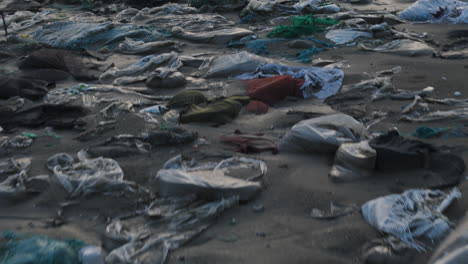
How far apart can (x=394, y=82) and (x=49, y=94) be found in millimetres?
3742

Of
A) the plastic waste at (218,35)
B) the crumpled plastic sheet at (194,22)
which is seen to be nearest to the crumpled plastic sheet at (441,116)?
the plastic waste at (218,35)

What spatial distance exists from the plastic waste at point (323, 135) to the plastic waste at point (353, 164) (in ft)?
0.74

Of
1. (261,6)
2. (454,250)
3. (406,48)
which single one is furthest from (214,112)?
(261,6)

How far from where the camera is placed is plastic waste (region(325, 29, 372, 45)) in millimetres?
6902

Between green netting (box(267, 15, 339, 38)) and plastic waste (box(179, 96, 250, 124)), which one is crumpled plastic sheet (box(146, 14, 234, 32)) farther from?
plastic waste (box(179, 96, 250, 124))

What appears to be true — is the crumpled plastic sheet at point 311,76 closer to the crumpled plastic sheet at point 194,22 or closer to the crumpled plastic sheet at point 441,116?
the crumpled plastic sheet at point 441,116

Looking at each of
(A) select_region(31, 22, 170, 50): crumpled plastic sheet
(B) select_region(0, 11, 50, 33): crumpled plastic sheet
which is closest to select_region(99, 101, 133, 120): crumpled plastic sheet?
(A) select_region(31, 22, 170, 50): crumpled plastic sheet

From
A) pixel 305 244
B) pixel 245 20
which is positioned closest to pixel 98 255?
pixel 305 244

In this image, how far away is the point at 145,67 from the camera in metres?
6.20

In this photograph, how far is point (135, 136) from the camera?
4.01m

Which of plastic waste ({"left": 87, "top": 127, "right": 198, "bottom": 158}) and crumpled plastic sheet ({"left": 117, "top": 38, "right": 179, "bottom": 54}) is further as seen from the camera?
crumpled plastic sheet ({"left": 117, "top": 38, "right": 179, "bottom": 54})

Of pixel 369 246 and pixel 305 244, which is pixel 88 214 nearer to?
pixel 305 244

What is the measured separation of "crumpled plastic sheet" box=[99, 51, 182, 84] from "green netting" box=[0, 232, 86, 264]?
3.58m

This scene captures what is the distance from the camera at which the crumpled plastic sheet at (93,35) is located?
7770mm
